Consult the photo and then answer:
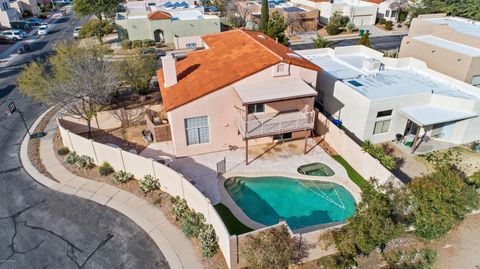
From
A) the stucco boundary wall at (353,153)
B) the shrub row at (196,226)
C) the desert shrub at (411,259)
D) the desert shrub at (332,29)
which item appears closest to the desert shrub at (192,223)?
the shrub row at (196,226)

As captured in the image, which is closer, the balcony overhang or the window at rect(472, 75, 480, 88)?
the balcony overhang

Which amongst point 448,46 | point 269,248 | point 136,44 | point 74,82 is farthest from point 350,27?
point 269,248

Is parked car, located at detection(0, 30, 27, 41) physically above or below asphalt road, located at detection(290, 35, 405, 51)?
above

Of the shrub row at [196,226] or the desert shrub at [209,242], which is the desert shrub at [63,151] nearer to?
the shrub row at [196,226]

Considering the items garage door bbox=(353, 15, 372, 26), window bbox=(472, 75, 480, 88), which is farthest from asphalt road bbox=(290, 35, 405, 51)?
window bbox=(472, 75, 480, 88)

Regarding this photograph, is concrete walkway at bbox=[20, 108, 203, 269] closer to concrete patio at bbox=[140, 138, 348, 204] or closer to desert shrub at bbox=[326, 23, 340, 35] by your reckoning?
concrete patio at bbox=[140, 138, 348, 204]

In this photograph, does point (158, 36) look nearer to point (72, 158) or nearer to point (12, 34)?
point (12, 34)

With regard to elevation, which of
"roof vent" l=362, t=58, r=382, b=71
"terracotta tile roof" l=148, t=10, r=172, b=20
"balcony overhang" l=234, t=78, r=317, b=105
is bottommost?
"roof vent" l=362, t=58, r=382, b=71
